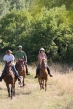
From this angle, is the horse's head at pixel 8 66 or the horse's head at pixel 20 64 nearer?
the horse's head at pixel 8 66

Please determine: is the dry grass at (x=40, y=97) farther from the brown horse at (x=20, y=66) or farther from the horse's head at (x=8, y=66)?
the horse's head at (x=8, y=66)

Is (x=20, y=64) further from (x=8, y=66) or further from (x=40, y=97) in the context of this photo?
(x=40, y=97)

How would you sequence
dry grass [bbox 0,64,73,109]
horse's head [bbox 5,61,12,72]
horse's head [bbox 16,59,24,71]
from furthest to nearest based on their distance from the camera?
horse's head [bbox 16,59,24,71] < horse's head [bbox 5,61,12,72] < dry grass [bbox 0,64,73,109]

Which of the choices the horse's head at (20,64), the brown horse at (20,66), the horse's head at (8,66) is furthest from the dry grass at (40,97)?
the horse's head at (8,66)

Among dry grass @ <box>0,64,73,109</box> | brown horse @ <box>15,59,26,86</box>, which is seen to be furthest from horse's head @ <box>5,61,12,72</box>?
brown horse @ <box>15,59,26,86</box>

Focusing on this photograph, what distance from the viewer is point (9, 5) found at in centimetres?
7281

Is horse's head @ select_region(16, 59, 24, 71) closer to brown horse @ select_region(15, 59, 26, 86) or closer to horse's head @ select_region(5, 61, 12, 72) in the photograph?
brown horse @ select_region(15, 59, 26, 86)

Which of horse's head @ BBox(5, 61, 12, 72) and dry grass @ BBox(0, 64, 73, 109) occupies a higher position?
horse's head @ BBox(5, 61, 12, 72)

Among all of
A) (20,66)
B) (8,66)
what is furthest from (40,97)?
(20,66)

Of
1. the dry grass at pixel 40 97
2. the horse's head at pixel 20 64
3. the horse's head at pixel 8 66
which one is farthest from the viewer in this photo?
the horse's head at pixel 20 64

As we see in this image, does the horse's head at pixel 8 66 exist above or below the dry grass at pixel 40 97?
above

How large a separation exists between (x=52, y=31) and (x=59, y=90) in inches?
784

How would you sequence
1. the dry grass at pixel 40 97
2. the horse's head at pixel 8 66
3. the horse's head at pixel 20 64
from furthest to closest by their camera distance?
1. the horse's head at pixel 20 64
2. the horse's head at pixel 8 66
3. the dry grass at pixel 40 97

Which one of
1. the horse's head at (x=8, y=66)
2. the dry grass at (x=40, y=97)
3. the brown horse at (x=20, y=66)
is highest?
the horse's head at (x=8, y=66)
